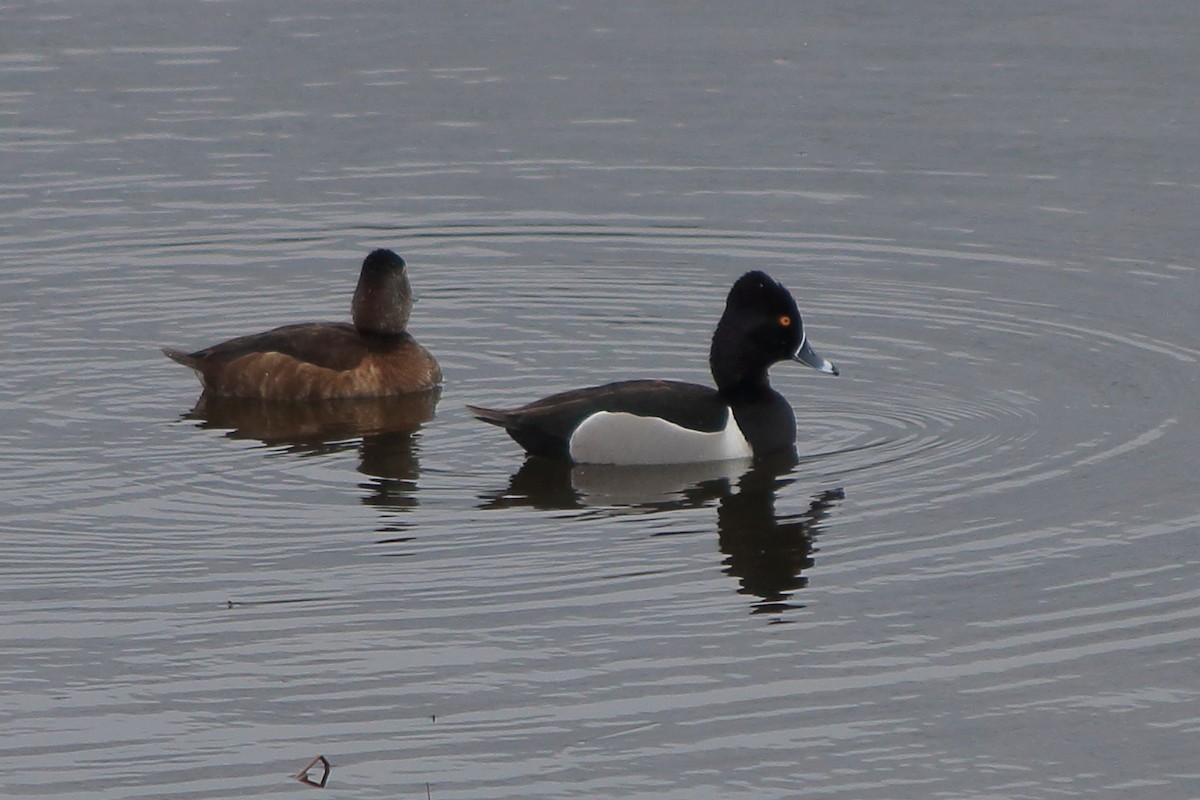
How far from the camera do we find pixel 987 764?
818cm

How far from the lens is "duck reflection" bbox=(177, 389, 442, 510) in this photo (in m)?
12.7

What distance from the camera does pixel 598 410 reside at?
12.6 metres

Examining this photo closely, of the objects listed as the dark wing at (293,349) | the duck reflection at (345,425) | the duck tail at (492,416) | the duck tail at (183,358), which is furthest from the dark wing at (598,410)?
the duck tail at (183,358)

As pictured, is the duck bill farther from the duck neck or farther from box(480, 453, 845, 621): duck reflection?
box(480, 453, 845, 621): duck reflection

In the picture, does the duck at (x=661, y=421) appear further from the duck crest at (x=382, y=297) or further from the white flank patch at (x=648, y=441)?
the duck crest at (x=382, y=297)

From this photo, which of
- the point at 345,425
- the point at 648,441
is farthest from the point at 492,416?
the point at 345,425

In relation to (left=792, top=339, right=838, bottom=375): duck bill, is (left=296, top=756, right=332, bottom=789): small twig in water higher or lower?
lower

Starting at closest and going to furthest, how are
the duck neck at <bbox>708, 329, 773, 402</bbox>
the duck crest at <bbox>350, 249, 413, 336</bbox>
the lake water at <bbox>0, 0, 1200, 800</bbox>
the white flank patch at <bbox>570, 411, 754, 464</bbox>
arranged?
the lake water at <bbox>0, 0, 1200, 800</bbox> → the white flank patch at <bbox>570, 411, 754, 464</bbox> → the duck neck at <bbox>708, 329, 773, 402</bbox> → the duck crest at <bbox>350, 249, 413, 336</bbox>

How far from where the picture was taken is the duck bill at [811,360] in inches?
515

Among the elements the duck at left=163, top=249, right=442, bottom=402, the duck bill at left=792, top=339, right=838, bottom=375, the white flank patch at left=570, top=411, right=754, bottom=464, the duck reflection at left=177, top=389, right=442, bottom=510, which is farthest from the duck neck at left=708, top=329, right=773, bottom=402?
the duck at left=163, top=249, right=442, bottom=402

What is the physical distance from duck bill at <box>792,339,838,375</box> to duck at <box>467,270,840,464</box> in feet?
0.99

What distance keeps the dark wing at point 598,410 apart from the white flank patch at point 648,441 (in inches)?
1.5

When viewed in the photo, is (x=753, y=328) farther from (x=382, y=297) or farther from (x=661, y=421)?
(x=382, y=297)

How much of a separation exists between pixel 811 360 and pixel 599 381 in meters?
1.61
